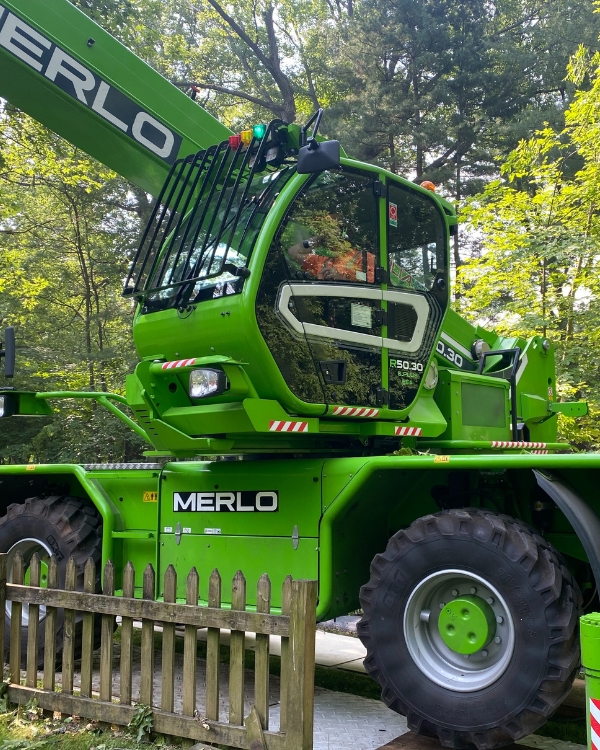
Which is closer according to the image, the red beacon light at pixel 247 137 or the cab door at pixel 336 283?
the cab door at pixel 336 283

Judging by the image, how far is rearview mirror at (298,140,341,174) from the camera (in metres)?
4.34

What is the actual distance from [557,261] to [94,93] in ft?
21.5

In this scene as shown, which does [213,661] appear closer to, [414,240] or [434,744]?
[434,744]

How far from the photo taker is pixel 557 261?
9.75m

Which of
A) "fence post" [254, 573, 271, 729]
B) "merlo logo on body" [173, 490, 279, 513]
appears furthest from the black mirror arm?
"fence post" [254, 573, 271, 729]

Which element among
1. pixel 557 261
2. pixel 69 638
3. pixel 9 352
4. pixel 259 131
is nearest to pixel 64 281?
pixel 557 261

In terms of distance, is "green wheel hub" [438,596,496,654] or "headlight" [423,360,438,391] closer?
"green wheel hub" [438,596,496,654]

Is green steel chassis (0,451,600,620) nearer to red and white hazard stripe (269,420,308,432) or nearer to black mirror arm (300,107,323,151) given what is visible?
red and white hazard stripe (269,420,308,432)

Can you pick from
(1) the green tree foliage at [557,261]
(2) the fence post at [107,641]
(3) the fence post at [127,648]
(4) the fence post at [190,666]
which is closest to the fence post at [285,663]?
(4) the fence post at [190,666]

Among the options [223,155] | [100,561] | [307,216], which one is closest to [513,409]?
[307,216]

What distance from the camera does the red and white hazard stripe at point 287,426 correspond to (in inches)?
180

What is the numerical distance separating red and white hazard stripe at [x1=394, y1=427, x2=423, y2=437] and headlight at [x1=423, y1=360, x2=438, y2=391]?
14.7 inches

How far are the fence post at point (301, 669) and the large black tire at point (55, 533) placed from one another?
8.80 feet

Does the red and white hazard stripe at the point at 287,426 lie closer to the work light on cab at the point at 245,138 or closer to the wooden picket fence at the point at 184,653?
the wooden picket fence at the point at 184,653
